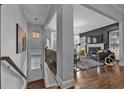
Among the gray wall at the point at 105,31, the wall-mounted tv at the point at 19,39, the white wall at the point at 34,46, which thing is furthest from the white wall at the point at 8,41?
the gray wall at the point at 105,31

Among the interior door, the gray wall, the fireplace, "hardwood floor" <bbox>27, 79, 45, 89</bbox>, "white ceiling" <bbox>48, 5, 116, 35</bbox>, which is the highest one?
"white ceiling" <bbox>48, 5, 116, 35</bbox>

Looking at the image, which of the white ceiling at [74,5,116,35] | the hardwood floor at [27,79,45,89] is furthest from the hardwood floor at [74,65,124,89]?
the hardwood floor at [27,79,45,89]

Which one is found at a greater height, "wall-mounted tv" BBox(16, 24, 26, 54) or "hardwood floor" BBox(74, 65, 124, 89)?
"wall-mounted tv" BBox(16, 24, 26, 54)

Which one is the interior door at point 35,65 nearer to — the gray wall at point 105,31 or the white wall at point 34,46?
the white wall at point 34,46

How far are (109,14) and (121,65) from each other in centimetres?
236

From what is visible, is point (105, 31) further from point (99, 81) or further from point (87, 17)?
point (99, 81)

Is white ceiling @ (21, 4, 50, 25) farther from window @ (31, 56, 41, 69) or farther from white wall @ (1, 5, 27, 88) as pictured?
window @ (31, 56, 41, 69)

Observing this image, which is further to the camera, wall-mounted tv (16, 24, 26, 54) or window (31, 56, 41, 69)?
window (31, 56, 41, 69)

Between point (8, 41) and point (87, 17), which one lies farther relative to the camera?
point (87, 17)

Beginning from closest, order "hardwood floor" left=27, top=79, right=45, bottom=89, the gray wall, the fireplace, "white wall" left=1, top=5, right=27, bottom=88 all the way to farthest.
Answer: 1. "white wall" left=1, top=5, right=27, bottom=88
2. "hardwood floor" left=27, top=79, right=45, bottom=89
3. the gray wall
4. the fireplace

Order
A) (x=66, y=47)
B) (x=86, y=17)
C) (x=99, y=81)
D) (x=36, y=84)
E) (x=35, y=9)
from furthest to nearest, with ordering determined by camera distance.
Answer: (x=36, y=84) < (x=86, y=17) < (x=35, y=9) < (x=99, y=81) < (x=66, y=47)

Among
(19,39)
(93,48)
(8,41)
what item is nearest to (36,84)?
(19,39)

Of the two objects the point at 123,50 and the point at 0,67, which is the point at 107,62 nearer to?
the point at 123,50

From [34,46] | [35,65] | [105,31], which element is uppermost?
[105,31]
